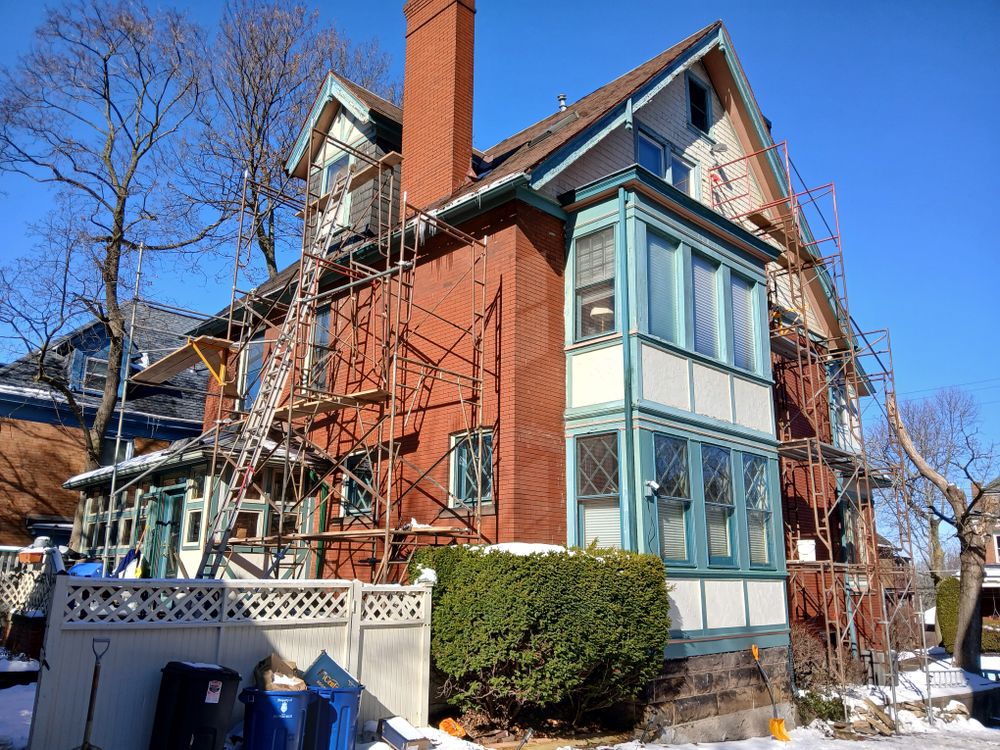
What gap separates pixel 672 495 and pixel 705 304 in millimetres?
3532

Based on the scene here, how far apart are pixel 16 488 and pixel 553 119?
16.1m

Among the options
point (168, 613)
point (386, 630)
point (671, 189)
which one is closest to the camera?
point (168, 613)

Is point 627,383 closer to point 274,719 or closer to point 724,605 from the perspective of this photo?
point 724,605

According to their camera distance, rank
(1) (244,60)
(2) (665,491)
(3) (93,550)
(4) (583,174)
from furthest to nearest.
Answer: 1. (1) (244,60)
2. (3) (93,550)
3. (4) (583,174)
4. (2) (665,491)

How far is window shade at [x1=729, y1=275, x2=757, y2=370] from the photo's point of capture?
46.3ft

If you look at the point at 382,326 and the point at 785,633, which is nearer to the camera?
the point at 785,633

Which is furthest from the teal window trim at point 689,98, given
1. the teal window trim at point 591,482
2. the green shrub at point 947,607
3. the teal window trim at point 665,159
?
the green shrub at point 947,607

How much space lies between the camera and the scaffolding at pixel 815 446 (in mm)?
15906

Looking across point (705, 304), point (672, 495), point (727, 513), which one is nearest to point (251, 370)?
point (705, 304)

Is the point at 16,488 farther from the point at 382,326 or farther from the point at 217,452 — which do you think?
the point at 382,326

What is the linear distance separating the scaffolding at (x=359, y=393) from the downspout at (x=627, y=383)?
6.72 feet

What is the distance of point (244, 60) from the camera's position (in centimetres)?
2505

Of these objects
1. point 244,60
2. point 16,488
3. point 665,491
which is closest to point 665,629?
point 665,491

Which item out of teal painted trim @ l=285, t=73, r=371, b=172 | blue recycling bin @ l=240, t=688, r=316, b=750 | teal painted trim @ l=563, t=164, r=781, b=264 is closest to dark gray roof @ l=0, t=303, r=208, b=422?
teal painted trim @ l=285, t=73, r=371, b=172
